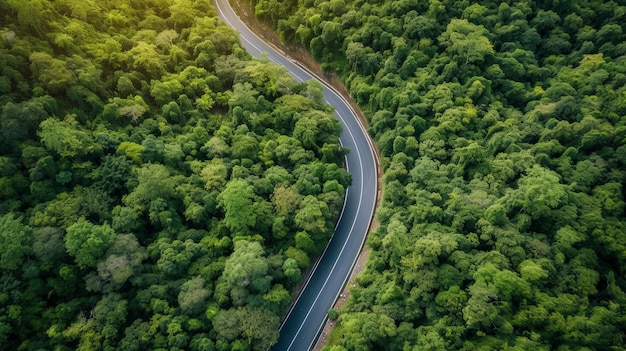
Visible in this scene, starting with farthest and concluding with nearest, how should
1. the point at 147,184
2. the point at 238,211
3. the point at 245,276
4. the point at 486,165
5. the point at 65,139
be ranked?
the point at 486,165 < the point at 147,184 < the point at 238,211 < the point at 65,139 < the point at 245,276

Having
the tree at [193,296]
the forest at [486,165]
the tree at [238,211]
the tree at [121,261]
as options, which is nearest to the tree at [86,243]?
the tree at [121,261]

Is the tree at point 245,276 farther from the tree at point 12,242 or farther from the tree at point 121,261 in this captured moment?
the tree at point 12,242

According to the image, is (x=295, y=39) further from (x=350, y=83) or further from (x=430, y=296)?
(x=430, y=296)

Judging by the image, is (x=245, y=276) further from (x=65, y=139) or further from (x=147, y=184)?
(x=65, y=139)

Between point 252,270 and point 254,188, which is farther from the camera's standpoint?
point 254,188

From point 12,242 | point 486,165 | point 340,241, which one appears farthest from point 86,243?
point 486,165

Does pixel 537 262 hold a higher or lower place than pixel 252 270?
higher

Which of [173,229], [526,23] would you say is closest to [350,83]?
[526,23]
